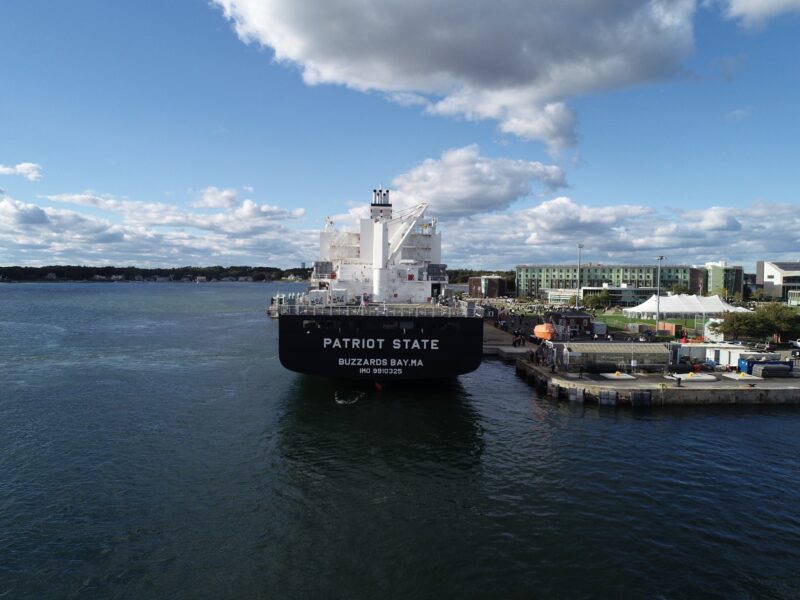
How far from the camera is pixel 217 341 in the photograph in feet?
173

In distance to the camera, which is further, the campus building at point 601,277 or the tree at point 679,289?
the campus building at point 601,277

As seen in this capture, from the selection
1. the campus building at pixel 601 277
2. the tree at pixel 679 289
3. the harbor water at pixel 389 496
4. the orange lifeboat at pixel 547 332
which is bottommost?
the harbor water at pixel 389 496

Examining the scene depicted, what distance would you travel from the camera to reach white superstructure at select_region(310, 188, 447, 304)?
99.4ft

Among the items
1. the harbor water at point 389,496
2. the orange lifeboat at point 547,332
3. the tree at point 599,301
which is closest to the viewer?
the harbor water at point 389,496

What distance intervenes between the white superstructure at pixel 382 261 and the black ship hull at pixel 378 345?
160 inches

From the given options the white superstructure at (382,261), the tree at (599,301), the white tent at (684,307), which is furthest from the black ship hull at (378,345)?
the tree at (599,301)

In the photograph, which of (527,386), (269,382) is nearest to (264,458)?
(269,382)

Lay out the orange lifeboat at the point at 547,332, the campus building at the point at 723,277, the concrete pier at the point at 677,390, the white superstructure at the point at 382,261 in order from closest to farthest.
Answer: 1. the concrete pier at the point at 677,390
2. the white superstructure at the point at 382,261
3. the orange lifeboat at the point at 547,332
4. the campus building at the point at 723,277

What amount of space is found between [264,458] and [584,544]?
38.2 ft

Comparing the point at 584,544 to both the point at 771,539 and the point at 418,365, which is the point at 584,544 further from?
the point at 418,365

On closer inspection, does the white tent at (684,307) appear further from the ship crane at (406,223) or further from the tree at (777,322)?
the ship crane at (406,223)

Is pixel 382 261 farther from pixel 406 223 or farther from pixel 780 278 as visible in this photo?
pixel 780 278

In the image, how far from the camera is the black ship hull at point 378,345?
77.1ft

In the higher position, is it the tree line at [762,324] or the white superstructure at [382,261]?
the white superstructure at [382,261]
